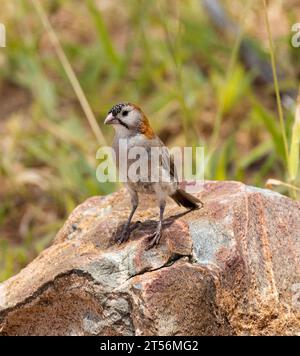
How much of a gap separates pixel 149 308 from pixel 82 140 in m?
3.65

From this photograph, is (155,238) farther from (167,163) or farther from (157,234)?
(167,163)

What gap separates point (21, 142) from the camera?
761 cm

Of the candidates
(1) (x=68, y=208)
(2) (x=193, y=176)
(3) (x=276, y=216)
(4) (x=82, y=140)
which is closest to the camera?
(3) (x=276, y=216)

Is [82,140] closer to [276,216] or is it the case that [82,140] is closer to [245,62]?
[245,62]

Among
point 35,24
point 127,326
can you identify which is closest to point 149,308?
point 127,326

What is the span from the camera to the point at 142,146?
4.66 meters

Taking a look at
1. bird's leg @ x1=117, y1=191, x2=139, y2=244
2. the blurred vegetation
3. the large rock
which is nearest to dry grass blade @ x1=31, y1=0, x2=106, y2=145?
the blurred vegetation

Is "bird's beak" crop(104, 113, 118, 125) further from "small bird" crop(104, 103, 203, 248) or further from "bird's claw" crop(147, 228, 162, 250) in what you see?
"bird's claw" crop(147, 228, 162, 250)

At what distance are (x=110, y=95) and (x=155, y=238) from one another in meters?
4.00

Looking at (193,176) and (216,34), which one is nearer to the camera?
(193,176)

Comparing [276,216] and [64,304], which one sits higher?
[276,216]

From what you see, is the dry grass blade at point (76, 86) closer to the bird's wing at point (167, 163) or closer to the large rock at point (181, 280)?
the bird's wing at point (167, 163)

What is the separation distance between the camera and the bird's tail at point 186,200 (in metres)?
4.74

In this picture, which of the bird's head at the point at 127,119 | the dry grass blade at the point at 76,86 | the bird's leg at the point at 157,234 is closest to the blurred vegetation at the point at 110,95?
the dry grass blade at the point at 76,86
